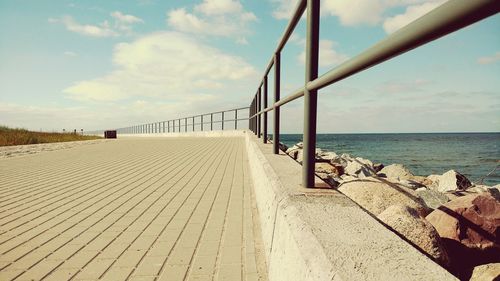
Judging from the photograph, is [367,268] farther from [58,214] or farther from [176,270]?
[58,214]

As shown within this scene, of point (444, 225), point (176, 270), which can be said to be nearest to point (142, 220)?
point (176, 270)

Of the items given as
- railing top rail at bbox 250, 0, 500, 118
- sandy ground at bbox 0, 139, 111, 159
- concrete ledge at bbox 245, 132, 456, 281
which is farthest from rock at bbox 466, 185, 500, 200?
sandy ground at bbox 0, 139, 111, 159

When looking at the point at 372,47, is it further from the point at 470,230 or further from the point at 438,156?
the point at 438,156

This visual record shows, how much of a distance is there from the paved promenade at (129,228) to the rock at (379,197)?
40.2 inches

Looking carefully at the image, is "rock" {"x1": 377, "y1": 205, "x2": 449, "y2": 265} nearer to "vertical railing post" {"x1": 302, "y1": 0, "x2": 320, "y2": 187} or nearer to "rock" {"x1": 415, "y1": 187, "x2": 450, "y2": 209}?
"vertical railing post" {"x1": 302, "y1": 0, "x2": 320, "y2": 187}

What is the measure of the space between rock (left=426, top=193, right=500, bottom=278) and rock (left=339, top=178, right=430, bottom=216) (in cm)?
38

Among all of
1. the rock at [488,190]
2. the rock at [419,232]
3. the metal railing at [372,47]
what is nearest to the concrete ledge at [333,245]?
the metal railing at [372,47]

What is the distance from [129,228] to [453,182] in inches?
310

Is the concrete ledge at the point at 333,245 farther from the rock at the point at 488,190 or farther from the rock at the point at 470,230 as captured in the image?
the rock at the point at 488,190

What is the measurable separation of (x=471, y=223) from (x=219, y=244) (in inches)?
77.6

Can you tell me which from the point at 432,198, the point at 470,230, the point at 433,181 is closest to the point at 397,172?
the point at 433,181

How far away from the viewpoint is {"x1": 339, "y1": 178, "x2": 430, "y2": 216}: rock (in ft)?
10.8

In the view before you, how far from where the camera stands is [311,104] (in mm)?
2242

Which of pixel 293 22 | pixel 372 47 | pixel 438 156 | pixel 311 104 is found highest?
pixel 293 22
